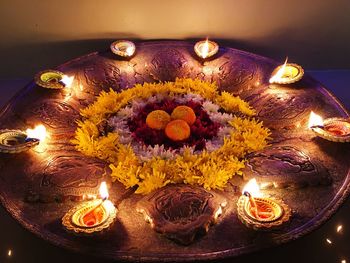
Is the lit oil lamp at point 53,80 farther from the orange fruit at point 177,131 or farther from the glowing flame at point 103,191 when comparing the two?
the glowing flame at point 103,191

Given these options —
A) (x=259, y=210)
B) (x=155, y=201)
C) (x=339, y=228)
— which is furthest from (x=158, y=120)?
(x=339, y=228)

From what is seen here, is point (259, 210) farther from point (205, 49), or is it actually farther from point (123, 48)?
point (123, 48)

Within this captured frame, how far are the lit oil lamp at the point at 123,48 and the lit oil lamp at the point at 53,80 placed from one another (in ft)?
1.18

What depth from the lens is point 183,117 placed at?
6.86 feet

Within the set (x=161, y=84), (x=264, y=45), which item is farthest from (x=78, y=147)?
(x=264, y=45)

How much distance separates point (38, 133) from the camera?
6.68 feet

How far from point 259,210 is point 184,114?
686 millimetres

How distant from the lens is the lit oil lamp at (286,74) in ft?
7.84

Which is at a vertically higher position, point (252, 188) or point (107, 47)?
point (107, 47)

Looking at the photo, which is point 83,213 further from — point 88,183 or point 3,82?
point 3,82

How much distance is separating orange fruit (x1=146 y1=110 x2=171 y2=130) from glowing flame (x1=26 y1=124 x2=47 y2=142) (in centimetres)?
53

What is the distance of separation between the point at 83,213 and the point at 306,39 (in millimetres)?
2143

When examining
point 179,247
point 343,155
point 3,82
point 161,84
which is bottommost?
point 179,247

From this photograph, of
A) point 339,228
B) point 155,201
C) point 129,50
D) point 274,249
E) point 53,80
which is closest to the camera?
point 155,201
